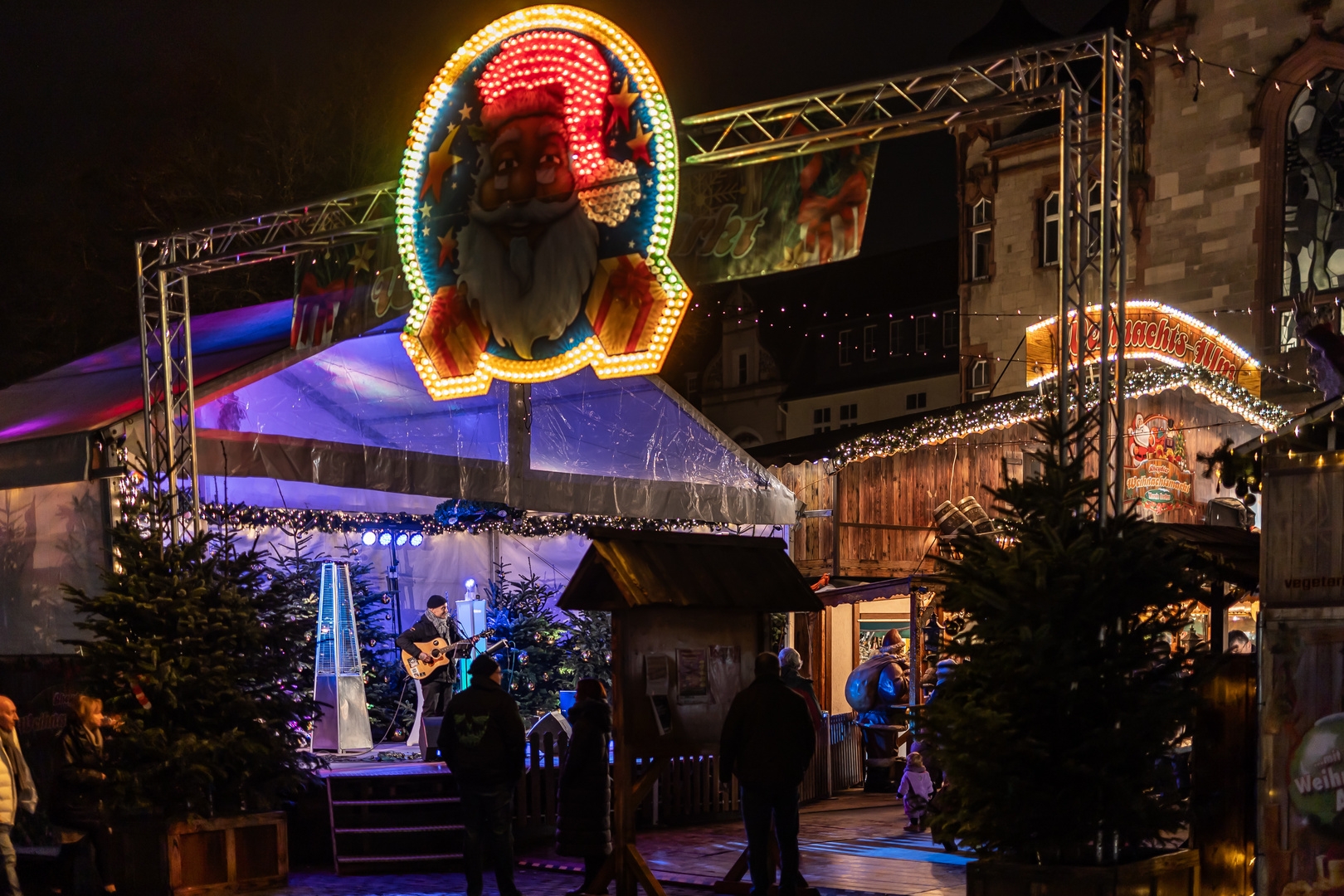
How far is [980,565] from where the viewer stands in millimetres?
7508

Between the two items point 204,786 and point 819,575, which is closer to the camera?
point 204,786

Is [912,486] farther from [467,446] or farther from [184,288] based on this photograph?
[184,288]

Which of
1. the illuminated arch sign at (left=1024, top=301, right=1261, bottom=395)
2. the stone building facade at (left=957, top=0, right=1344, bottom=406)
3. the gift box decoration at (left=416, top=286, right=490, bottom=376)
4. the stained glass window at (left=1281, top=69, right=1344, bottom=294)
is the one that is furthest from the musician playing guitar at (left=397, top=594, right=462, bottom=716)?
the stained glass window at (left=1281, top=69, right=1344, bottom=294)

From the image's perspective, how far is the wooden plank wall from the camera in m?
17.2

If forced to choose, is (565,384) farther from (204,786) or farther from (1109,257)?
(1109,257)

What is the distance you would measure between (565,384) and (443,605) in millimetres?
3178

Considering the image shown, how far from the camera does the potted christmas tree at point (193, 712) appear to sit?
9.96 m

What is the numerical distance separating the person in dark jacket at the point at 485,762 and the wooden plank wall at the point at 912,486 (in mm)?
9276

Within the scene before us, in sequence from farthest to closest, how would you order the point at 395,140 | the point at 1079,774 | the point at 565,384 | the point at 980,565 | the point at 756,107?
the point at 395,140 → the point at 565,384 → the point at 756,107 → the point at 980,565 → the point at 1079,774

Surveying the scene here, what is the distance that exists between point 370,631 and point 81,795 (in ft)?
21.1

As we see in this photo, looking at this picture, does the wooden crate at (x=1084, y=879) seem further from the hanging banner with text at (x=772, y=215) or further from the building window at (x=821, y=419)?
the building window at (x=821, y=419)

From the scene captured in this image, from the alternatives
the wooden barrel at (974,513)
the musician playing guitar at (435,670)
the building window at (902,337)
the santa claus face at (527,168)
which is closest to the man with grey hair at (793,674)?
the musician playing guitar at (435,670)

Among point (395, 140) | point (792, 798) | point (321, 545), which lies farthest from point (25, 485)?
point (395, 140)

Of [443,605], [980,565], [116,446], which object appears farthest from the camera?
[443,605]
